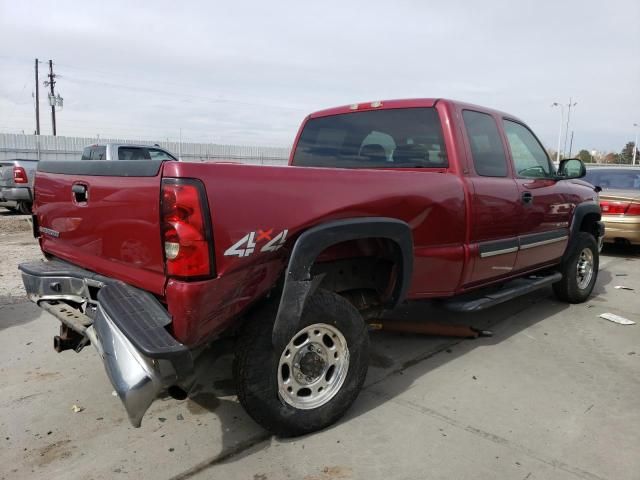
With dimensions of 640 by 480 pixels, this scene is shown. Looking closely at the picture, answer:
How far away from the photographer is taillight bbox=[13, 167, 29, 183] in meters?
11.4

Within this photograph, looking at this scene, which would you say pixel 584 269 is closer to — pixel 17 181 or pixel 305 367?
pixel 305 367

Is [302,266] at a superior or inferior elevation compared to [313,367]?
superior

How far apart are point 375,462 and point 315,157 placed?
2671 millimetres

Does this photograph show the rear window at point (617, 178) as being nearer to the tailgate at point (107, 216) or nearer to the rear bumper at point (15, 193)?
the tailgate at point (107, 216)

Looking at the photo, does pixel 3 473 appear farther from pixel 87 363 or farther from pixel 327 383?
pixel 327 383

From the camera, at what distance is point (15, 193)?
37.9 feet

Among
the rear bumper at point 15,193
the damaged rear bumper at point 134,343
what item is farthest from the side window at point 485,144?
the rear bumper at point 15,193

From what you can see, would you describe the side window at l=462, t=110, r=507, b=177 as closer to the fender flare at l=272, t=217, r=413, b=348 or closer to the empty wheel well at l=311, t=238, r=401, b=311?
the empty wheel well at l=311, t=238, r=401, b=311

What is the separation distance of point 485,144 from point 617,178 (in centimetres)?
666

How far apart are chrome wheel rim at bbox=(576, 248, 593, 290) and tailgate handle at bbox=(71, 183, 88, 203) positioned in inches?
198

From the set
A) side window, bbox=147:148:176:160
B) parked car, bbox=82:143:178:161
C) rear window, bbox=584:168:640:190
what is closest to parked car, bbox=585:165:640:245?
rear window, bbox=584:168:640:190

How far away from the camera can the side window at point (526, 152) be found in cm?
450

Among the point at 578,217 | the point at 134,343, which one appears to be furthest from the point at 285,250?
the point at 578,217

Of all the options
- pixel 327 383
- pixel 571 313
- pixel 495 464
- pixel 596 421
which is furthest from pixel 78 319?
pixel 571 313
